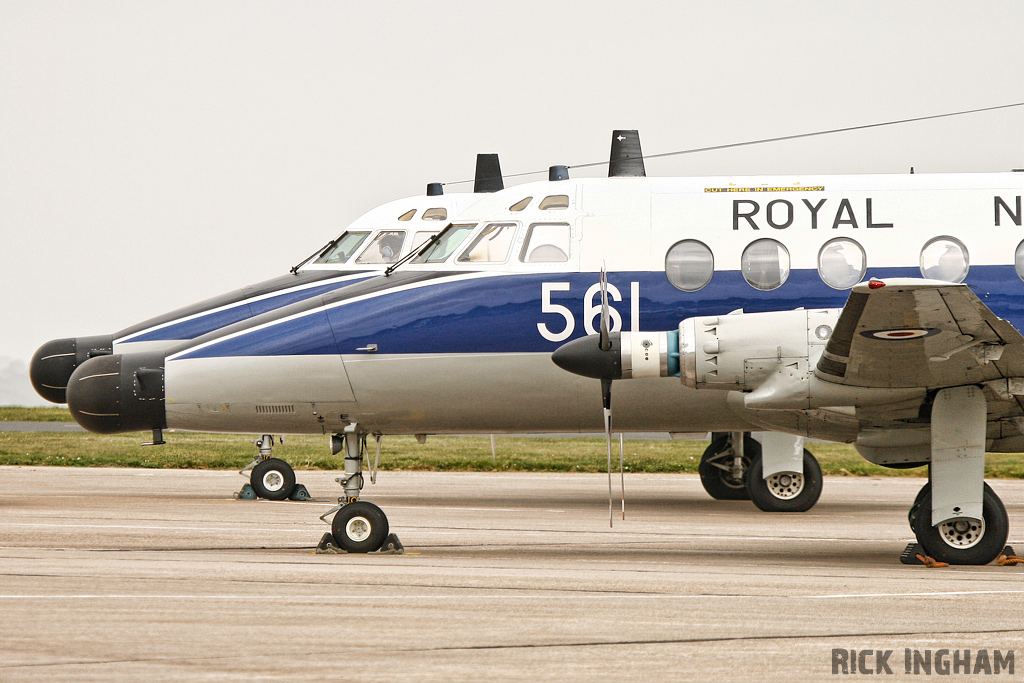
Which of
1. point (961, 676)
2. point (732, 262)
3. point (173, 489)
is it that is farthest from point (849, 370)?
point (173, 489)

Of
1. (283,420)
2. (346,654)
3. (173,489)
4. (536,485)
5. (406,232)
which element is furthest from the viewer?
(536,485)

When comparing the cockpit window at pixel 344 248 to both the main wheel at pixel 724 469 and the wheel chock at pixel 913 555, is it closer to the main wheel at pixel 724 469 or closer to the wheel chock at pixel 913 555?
the main wheel at pixel 724 469

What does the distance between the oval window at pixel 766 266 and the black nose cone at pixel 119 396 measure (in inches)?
251

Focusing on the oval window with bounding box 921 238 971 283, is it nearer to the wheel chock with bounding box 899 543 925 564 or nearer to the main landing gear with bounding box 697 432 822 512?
the wheel chock with bounding box 899 543 925 564

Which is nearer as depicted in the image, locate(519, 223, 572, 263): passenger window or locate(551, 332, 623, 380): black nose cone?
locate(551, 332, 623, 380): black nose cone

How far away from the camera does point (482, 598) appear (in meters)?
9.21

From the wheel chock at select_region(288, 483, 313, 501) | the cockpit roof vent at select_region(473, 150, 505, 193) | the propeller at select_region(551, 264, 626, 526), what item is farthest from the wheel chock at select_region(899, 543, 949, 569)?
the cockpit roof vent at select_region(473, 150, 505, 193)

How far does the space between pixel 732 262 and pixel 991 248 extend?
2784mm

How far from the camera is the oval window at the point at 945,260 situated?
1231cm

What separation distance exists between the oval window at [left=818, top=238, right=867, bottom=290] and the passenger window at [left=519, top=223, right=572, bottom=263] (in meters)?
2.80

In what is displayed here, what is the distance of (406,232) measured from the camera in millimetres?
19078

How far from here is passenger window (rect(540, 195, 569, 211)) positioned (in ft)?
41.8

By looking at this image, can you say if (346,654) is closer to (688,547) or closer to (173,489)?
(688,547)

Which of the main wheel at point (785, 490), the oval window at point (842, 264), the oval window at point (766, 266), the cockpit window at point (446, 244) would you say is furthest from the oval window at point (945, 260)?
the main wheel at point (785, 490)
